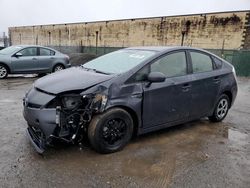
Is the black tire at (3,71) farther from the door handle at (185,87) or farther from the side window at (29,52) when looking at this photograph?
the door handle at (185,87)

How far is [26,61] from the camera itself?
11.1 m

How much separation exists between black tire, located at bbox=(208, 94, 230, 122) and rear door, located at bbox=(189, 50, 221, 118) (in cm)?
27

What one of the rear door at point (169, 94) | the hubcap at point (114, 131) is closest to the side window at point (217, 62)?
the rear door at point (169, 94)

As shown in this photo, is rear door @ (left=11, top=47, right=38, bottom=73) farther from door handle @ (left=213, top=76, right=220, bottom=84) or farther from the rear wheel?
door handle @ (left=213, top=76, right=220, bottom=84)

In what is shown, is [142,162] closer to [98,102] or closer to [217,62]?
[98,102]

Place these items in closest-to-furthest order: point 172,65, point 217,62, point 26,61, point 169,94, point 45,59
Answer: point 169,94 → point 172,65 → point 217,62 → point 26,61 → point 45,59

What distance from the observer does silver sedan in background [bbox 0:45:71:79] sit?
10789 mm

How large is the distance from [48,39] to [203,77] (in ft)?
134

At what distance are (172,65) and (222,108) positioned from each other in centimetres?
180

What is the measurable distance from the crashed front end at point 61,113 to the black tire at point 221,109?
2.82m

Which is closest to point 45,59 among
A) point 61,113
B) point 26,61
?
point 26,61

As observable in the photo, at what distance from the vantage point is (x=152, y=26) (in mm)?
28344

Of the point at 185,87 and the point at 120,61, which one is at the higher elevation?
the point at 120,61

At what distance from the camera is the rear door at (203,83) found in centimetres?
478
